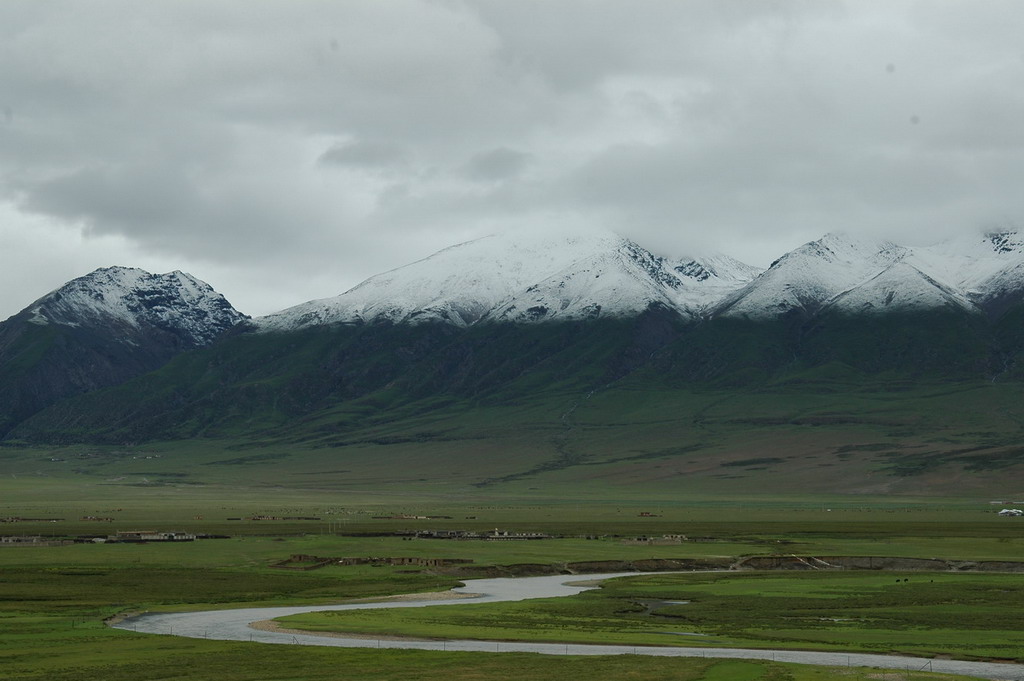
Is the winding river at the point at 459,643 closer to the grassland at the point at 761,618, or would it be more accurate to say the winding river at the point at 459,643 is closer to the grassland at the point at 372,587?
the grassland at the point at 761,618

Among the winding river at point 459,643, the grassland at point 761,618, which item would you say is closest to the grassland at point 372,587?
the grassland at point 761,618

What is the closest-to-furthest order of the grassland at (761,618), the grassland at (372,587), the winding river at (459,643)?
1. the grassland at (372,587)
2. the winding river at (459,643)
3. the grassland at (761,618)

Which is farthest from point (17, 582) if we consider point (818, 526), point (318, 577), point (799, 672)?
point (818, 526)

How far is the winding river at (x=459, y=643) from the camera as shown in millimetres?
67438

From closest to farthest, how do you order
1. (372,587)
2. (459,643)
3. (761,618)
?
(459,643)
(761,618)
(372,587)

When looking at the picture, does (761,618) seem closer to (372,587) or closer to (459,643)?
(459,643)

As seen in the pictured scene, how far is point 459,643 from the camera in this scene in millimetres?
76125

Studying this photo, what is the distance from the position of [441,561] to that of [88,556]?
35.4 meters

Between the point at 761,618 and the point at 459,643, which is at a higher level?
the point at 459,643

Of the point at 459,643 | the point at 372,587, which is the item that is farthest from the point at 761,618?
the point at 372,587

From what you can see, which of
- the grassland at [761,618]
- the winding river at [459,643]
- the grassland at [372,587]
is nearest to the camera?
the grassland at [372,587]

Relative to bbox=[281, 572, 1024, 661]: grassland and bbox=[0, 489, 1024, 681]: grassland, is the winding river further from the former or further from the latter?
bbox=[0, 489, 1024, 681]: grassland

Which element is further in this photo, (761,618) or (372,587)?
(372,587)

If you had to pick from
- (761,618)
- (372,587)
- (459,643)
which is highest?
(459,643)
